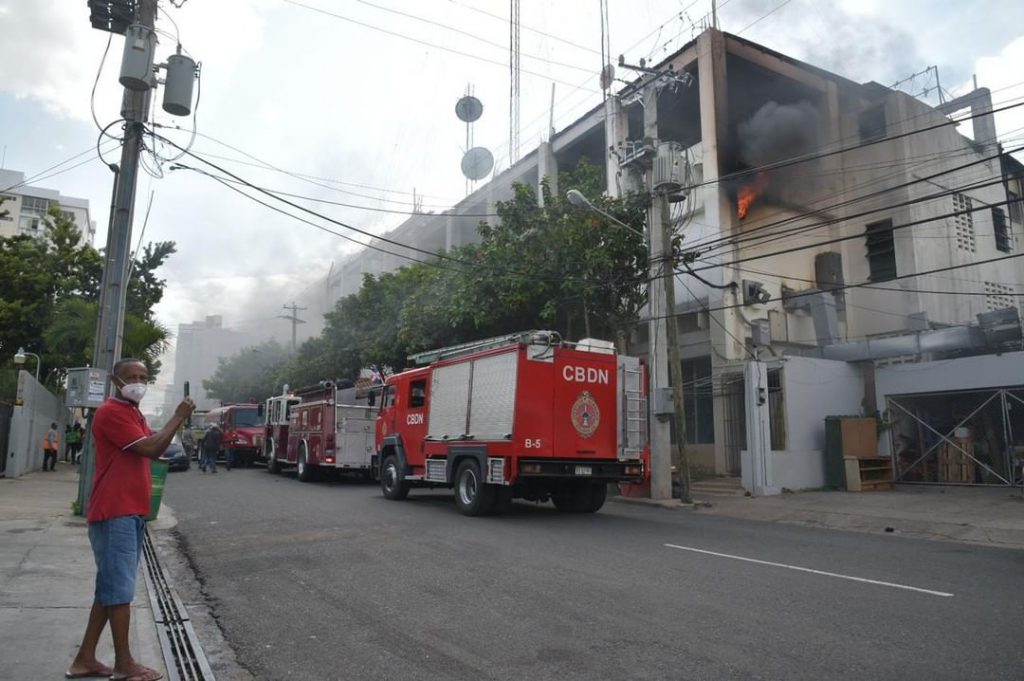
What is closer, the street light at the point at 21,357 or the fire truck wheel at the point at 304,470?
the street light at the point at 21,357

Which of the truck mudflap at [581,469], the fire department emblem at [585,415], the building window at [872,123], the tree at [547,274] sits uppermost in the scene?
the building window at [872,123]

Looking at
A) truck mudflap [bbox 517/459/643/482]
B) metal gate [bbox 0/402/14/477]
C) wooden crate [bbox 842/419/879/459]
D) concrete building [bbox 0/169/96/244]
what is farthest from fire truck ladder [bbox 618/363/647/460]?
concrete building [bbox 0/169/96/244]

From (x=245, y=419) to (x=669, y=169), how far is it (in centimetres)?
2037

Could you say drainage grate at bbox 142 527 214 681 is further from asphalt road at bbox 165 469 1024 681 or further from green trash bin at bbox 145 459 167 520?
green trash bin at bbox 145 459 167 520

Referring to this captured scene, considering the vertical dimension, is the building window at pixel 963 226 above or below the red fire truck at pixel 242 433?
above

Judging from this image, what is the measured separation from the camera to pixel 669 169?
54.7 ft

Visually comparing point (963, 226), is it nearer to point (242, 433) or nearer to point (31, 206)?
point (242, 433)

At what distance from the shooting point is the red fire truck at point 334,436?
1959 cm

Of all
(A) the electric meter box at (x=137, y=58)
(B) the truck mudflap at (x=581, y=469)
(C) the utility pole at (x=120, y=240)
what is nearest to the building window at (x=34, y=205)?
(C) the utility pole at (x=120, y=240)

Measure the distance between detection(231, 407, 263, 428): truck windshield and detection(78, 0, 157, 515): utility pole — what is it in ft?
60.6

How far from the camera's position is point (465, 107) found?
3716 cm

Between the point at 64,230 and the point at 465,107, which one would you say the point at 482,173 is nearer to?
the point at 465,107

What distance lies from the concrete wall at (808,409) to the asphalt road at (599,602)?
654 centimetres

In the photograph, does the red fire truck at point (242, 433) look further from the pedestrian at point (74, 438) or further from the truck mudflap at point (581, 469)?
the truck mudflap at point (581, 469)
